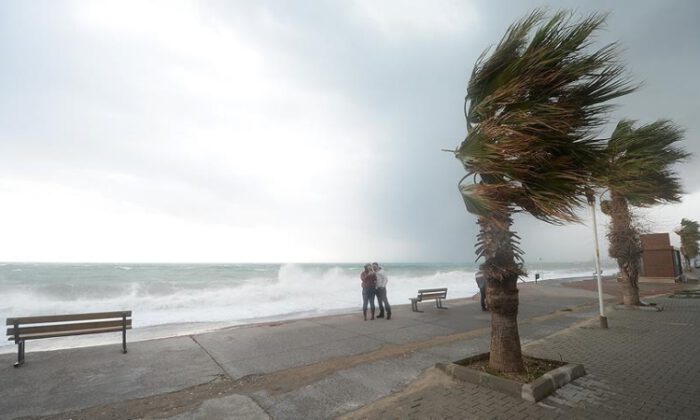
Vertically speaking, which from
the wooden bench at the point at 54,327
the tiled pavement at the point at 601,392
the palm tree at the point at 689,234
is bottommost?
the tiled pavement at the point at 601,392

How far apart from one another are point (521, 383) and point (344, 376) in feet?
8.41

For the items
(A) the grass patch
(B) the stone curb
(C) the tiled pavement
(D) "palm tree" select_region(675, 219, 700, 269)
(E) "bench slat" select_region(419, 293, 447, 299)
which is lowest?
(B) the stone curb

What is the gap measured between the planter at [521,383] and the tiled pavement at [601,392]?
0.09 meters

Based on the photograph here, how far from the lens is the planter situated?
4.21m

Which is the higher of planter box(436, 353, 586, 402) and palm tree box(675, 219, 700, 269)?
palm tree box(675, 219, 700, 269)

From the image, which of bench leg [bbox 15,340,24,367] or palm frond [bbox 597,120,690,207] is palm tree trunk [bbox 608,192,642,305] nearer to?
palm frond [bbox 597,120,690,207]

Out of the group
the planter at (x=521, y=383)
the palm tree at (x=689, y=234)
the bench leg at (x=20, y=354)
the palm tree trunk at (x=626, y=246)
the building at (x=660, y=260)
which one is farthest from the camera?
the palm tree at (x=689, y=234)

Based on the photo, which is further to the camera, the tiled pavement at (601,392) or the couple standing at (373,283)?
the couple standing at (373,283)

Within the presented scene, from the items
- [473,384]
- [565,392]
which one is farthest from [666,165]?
[473,384]

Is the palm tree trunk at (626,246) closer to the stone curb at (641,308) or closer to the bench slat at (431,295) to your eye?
the stone curb at (641,308)

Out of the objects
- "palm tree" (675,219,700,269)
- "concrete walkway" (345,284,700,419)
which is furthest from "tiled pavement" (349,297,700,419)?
"palm tree" (675,219,700,269)

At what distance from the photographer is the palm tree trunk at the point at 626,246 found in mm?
11445

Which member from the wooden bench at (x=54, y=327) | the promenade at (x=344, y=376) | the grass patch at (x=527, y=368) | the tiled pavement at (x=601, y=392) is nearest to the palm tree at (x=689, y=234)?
the promenade at (x=344, y=376)

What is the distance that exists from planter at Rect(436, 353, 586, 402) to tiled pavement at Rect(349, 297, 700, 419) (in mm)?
86
